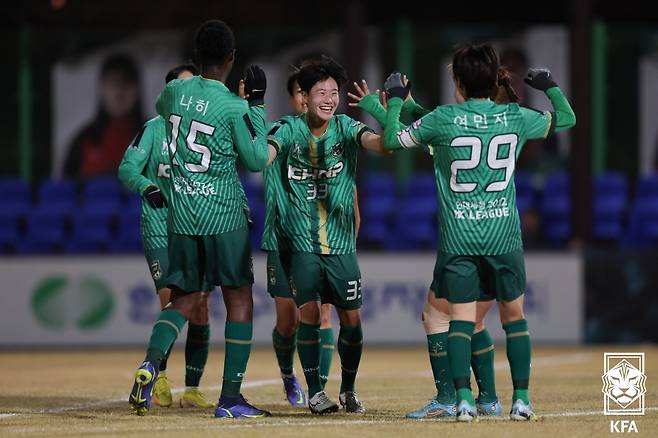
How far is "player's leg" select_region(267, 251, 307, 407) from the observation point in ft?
28.5

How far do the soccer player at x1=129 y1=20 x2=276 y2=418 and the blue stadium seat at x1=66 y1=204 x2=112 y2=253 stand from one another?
1002 centimetres

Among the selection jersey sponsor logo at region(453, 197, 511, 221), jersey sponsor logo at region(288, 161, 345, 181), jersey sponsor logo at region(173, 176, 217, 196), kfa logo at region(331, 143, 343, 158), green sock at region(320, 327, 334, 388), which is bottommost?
green sock at region(320, 327, 334, 388)

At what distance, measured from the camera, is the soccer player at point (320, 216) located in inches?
330

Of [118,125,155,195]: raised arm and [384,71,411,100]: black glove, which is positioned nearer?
[384,71,411,100]: black glove

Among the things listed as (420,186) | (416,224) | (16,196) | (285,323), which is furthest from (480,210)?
(16,196)

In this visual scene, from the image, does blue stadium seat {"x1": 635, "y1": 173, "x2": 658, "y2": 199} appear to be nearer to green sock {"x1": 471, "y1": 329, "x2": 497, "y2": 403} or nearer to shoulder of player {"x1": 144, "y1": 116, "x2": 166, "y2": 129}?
shoulder of player {"x1": 144, "y1": 116, "x2": 166, "y2": 129}

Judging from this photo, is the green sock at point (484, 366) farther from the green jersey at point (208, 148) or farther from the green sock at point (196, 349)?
the green sock at point (196, 349)

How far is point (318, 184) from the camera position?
27.8ft

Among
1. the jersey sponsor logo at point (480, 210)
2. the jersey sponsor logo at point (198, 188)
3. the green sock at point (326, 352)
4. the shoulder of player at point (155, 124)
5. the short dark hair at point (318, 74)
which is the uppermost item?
the short dark hair at point (318, 74)

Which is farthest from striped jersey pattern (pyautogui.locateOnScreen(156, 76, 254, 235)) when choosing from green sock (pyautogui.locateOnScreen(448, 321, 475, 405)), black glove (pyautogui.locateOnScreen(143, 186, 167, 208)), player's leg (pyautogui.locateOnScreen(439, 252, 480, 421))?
green sock (pyautogui.locateOnScreen(448, 321, 475, 405))

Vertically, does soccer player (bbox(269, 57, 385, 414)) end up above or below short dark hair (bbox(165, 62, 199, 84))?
below

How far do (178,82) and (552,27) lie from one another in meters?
12.1

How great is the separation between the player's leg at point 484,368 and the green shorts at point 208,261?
137cm

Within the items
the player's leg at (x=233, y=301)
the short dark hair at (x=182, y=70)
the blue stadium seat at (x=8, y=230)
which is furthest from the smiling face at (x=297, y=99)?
the blue stadium seat at (x=8, y=230)
